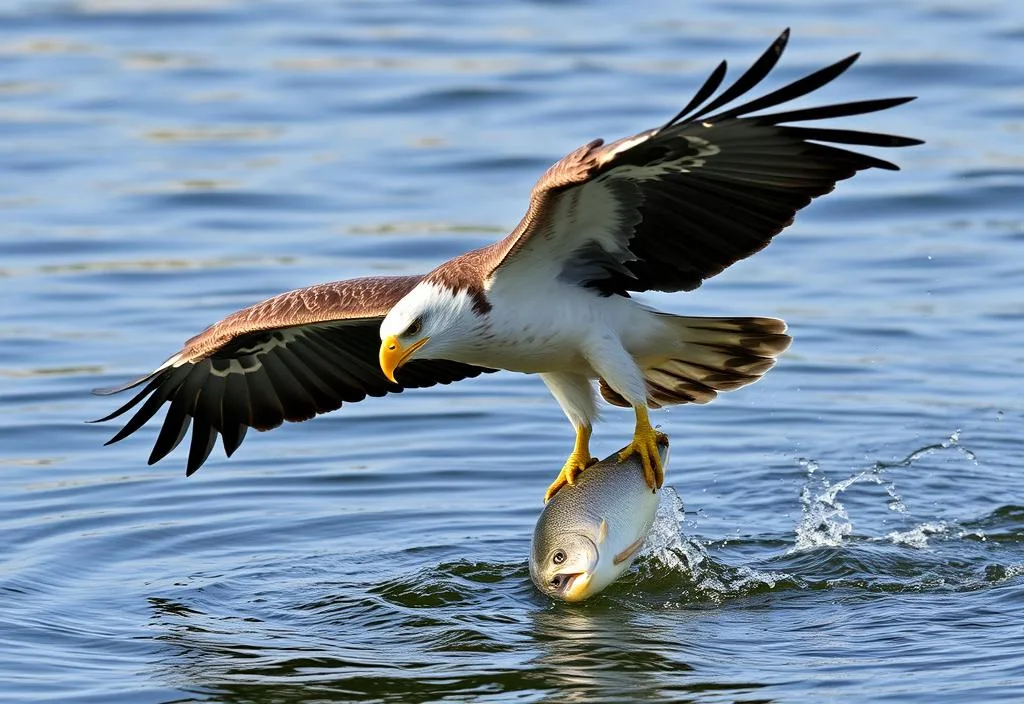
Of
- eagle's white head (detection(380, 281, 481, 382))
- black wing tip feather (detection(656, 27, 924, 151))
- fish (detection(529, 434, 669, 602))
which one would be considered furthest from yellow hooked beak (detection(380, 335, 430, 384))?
black wing tip feather (detection(656, 27, 924, 151))

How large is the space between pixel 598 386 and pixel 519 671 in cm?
166

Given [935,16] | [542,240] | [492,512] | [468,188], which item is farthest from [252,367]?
[935,16]

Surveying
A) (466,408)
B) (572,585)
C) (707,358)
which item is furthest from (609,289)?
(466,408)

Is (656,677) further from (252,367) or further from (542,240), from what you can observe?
(252,367)

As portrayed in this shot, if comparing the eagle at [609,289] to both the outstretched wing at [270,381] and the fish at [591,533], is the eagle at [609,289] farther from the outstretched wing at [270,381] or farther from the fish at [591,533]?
the fish at [591,533]

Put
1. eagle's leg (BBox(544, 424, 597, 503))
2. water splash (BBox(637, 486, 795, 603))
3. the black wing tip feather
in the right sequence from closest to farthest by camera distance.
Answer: the black wing tip feather
water splash (BBox(637, 486, 795, 603))
eagle's leg (BBox(544, 424, 597, 503))

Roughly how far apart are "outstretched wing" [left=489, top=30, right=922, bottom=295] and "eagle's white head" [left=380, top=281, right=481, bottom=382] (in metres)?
0.21

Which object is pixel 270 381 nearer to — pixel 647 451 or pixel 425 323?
pixel 425 323

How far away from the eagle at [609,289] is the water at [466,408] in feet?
2.46

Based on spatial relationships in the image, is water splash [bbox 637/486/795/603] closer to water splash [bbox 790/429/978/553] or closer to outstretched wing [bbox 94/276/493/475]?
water splash [bbox 790/429/978/553]

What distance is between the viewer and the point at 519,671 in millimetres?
6836

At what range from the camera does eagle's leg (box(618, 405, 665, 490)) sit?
7305mm

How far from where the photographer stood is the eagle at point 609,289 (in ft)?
22.3

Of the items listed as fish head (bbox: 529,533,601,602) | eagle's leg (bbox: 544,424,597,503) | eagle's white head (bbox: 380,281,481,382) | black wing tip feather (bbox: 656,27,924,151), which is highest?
black wing tip feather (bbox: 656,27,924,151)
